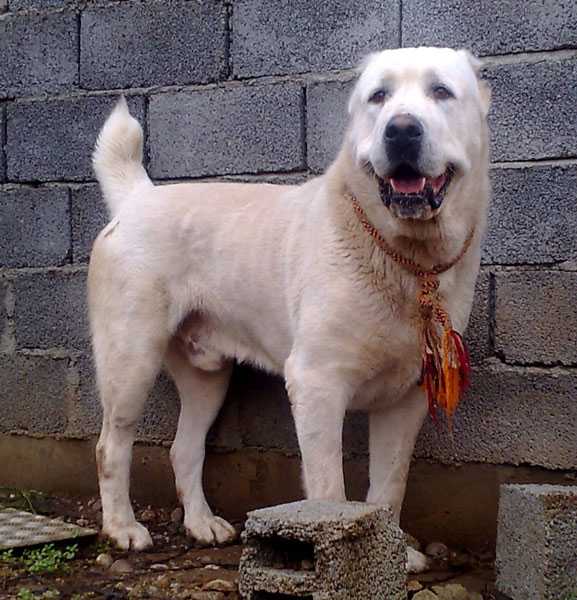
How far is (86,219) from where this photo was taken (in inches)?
169

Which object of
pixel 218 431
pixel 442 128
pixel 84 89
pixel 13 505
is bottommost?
pixel 13 505

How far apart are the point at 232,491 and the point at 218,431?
24 centimetres

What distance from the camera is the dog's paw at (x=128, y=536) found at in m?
3.62

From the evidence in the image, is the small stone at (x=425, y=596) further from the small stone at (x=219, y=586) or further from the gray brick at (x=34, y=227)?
the gray brick at (x=34, y=227)

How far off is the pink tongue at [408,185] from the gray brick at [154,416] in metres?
1.51

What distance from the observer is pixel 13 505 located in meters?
4.28

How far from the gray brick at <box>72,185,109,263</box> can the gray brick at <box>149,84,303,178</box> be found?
29cm

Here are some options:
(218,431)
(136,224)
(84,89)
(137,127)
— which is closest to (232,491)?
(218,431)

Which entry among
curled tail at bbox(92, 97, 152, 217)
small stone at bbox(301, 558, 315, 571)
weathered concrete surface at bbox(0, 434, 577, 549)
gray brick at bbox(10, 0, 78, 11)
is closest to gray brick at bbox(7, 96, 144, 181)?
curled tail at bbox(92, 97, 152, 217)

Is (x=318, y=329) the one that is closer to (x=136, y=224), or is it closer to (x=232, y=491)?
(x=136, y=224)

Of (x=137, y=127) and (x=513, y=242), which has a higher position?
(x=137, y=127)

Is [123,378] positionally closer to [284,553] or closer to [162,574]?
[162,574]

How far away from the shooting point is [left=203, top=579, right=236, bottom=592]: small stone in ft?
10.1

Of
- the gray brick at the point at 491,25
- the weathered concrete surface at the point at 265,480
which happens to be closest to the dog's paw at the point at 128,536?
the weathered concrete surface at the point at 265,480
